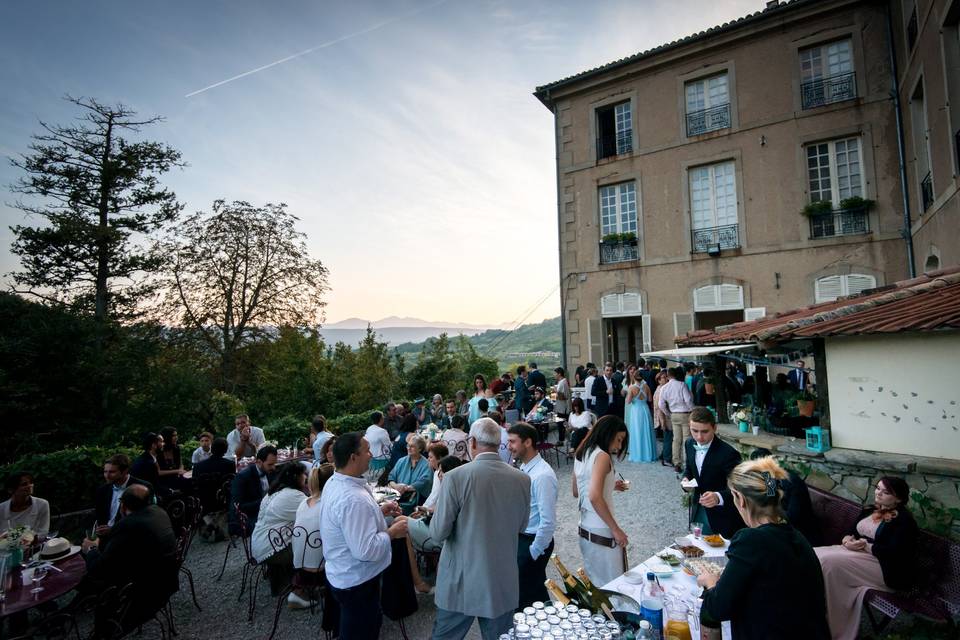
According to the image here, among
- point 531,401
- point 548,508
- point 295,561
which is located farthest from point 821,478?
point 531,401

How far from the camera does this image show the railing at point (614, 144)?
15148 millimetres

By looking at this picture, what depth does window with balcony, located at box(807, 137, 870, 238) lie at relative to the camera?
478 inches

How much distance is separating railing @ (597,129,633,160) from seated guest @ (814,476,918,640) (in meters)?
13.2

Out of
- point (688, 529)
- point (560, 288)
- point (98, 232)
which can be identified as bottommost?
point (688, 529)

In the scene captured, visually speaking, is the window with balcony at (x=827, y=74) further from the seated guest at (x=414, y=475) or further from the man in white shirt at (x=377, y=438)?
the seated guest at (x=414, y=475)

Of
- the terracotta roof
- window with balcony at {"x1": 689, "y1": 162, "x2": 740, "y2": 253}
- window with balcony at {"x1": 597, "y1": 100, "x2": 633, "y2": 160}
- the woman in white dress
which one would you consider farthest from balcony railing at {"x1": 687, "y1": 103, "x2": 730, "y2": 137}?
the woman in white dress

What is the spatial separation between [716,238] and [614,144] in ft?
15.0

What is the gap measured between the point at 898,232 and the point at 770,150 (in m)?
3.61

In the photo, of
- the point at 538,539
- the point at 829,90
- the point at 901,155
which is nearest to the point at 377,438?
the point at 538,539

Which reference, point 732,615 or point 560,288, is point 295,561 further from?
point 560,288

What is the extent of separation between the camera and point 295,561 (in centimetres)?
441

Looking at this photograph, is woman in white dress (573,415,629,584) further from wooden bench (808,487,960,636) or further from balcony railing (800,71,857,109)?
balcony railing (800,71,857,109)

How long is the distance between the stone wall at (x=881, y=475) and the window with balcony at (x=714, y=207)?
29.9 ft

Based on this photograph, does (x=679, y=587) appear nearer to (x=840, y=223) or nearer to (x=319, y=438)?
(x=319, y=438)
